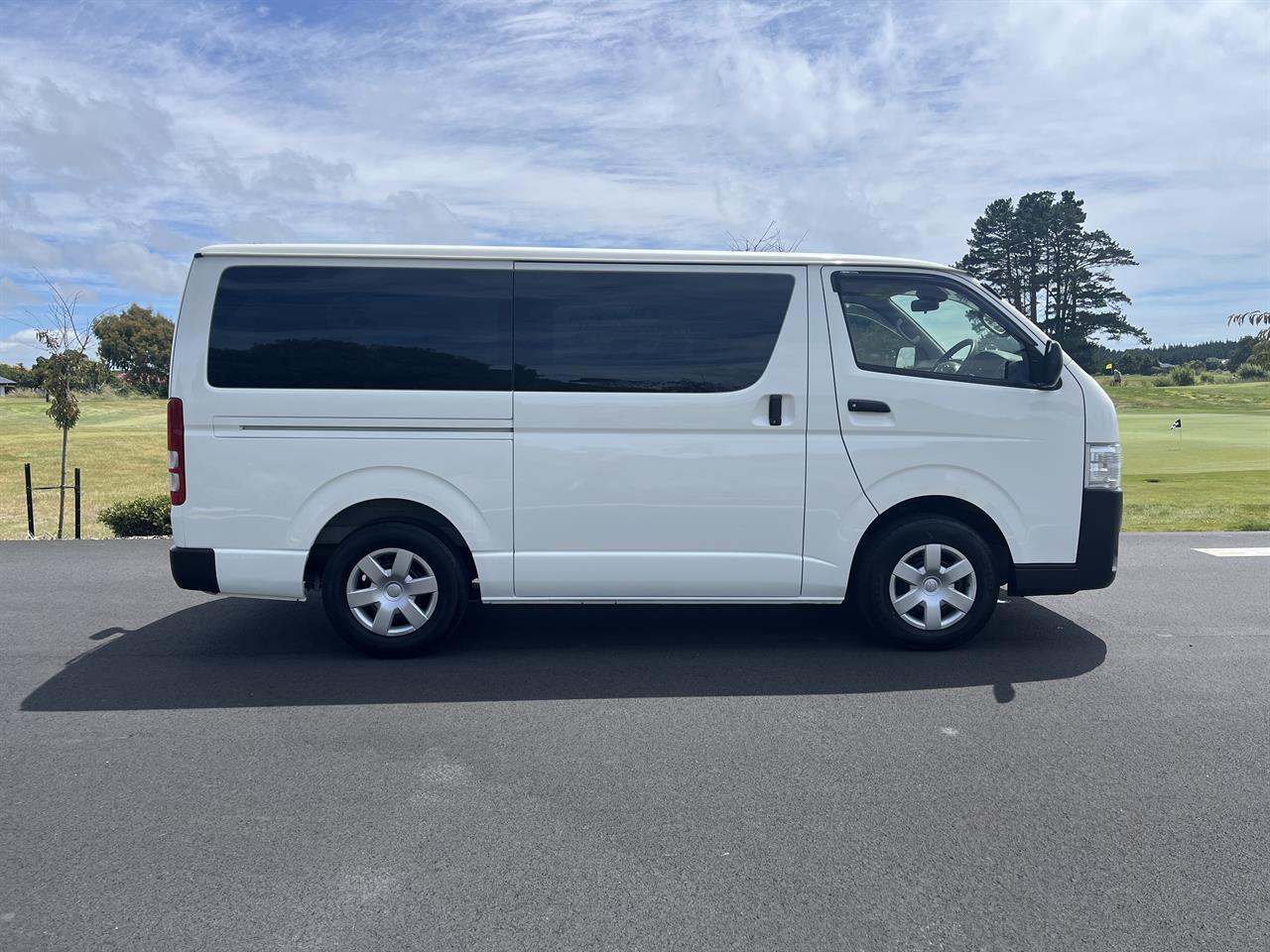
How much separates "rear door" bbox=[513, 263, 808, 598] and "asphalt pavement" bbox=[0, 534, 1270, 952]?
60 cm

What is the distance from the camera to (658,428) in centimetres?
548

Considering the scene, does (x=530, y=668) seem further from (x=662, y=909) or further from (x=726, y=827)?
(x=662, y=909)

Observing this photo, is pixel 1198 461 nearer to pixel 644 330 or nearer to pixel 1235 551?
pixel 1235 551

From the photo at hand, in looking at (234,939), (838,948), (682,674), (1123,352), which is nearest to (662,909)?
(838,948)

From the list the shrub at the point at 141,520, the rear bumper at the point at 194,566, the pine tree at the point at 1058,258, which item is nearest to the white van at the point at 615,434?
the rear bumper at the point at 194,566

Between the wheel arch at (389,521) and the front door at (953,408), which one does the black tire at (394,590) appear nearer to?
the wheel arch at (389,521)

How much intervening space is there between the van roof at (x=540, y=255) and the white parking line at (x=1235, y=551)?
18.5ft

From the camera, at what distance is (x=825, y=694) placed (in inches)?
197

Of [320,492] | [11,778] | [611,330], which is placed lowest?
[11,778]

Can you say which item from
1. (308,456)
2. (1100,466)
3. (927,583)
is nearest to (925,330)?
(1100,466)

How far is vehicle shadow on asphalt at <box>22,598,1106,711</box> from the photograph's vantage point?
5.07m

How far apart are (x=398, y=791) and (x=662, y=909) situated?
1310 millimetres

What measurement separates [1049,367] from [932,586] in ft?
4.50

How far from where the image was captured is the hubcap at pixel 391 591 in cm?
556
